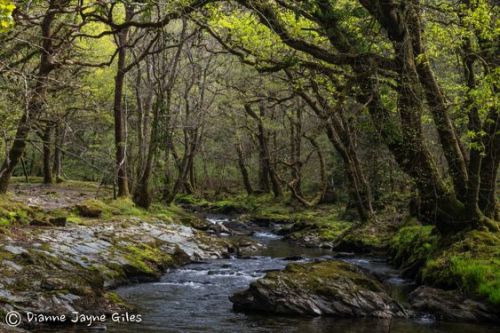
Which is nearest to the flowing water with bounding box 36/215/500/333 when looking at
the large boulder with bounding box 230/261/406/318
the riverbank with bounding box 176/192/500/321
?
the large boulder with bounding box 230/261/406/318

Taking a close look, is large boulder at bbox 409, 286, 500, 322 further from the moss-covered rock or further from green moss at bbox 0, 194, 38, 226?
green moss at bbox 0, 194, 38, 226

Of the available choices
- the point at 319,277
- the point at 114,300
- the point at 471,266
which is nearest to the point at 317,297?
the point at 319,277

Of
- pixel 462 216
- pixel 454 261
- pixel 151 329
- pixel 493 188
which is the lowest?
pixel 151 329

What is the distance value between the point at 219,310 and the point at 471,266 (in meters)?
5.65

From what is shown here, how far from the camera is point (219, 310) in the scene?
1023 centimetres

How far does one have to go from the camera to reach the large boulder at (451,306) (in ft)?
32.2

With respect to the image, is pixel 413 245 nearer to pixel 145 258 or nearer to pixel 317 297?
pixel 317 297

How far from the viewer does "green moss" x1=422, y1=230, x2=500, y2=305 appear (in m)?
10.5

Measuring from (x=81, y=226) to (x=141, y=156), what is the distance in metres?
11.0

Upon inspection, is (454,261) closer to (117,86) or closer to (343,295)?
(343,295)

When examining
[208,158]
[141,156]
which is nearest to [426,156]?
[141,156]

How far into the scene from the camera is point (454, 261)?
38.6 ft

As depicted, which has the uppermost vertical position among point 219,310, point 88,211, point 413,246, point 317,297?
point 413,246

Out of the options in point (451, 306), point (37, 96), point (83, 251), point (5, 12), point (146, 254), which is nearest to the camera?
point (5, 12)
